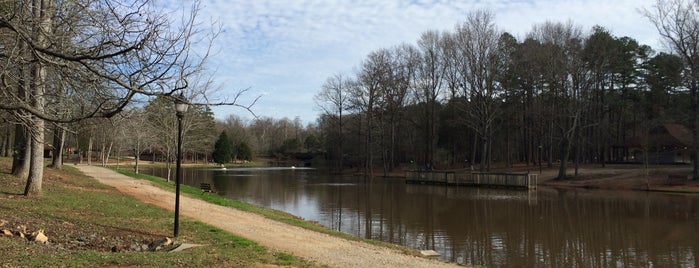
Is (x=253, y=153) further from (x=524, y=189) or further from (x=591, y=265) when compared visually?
(x=591, y=265)

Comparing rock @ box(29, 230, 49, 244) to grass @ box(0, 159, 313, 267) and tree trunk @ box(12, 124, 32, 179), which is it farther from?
tree trunk @ box(12, 124, 32, 179)

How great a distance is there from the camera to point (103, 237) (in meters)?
A: 9.65

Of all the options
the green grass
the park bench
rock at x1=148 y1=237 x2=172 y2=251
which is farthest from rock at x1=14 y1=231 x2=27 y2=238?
the park bench

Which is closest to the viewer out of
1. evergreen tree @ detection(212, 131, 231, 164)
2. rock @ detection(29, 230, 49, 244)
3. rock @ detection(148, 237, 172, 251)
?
rock @ detection(29, 230, 49, 244)

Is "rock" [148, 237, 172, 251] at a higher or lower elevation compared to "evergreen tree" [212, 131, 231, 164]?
lower

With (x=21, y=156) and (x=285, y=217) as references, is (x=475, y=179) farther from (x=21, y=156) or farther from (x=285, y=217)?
(x=21, y=156)

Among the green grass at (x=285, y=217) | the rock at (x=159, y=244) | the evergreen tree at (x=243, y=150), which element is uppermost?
the evergreen tree at (x=243, y=150)

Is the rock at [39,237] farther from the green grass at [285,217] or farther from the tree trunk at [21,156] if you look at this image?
the tree trunk at [21,156]

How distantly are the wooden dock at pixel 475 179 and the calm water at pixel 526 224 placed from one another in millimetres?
4408

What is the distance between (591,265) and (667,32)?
31.2 meters

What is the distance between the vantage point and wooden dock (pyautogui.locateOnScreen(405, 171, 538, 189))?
3700 centimetres

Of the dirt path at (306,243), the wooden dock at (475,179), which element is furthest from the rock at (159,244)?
the wooden dock at (475,179)

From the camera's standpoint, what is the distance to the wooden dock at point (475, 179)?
37.0m

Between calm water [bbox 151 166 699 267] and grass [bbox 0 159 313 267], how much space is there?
5.81 m
